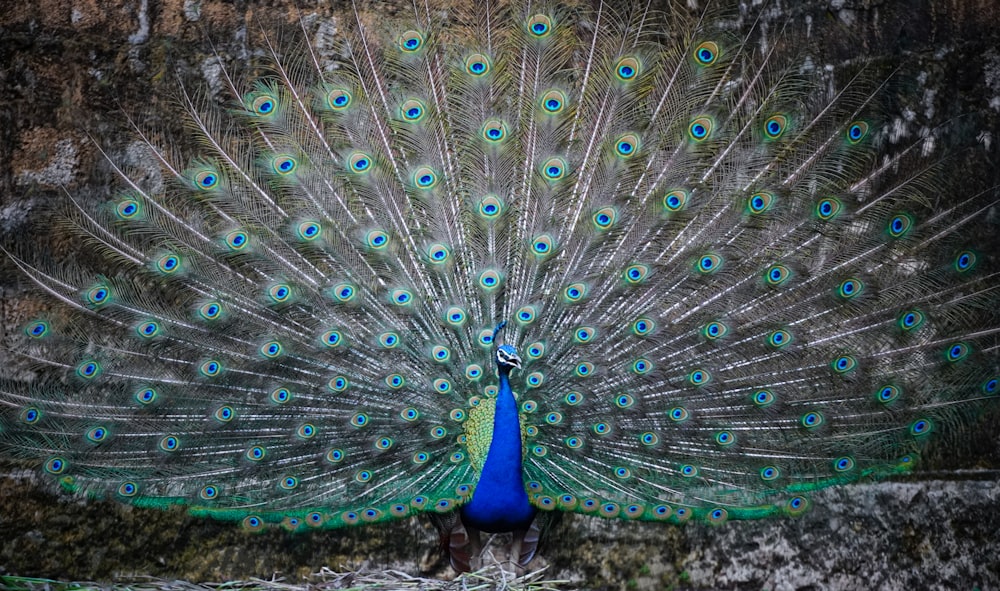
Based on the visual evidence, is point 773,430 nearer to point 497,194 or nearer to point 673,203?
point 673,203

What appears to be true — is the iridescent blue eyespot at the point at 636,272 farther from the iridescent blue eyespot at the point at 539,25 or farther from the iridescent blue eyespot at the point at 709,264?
the iridescent blue eyespot at the point at 539,25

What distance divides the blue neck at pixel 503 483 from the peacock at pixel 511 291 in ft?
0.04

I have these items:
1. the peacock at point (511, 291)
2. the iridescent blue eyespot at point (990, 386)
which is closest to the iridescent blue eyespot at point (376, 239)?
the peacock at point (511, 291)

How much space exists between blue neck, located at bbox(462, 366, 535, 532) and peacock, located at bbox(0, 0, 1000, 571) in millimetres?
12

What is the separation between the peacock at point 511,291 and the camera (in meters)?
2.62

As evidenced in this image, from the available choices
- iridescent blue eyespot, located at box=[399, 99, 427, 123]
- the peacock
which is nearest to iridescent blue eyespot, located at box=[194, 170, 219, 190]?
the peacock

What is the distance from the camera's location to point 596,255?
2703 millimetres

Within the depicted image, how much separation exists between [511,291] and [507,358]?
10.7 inches

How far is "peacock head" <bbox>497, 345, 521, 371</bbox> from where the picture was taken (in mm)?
2566

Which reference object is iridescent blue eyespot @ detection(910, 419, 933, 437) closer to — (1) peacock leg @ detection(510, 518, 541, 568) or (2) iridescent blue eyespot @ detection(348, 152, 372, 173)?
(1) peacock leg @ detection(510, 518, 541, 568)

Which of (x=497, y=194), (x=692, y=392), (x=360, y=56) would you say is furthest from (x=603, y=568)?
(x=360, y=56)

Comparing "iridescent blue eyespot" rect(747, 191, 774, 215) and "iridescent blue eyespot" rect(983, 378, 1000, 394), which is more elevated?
"iridescent blue eyespot" rect(747, 191, 774, 215)

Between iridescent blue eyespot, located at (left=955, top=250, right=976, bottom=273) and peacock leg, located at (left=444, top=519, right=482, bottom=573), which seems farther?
peacock leg, located at (left=444, top=519, right=482, bottom=573)

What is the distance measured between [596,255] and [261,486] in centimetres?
136
